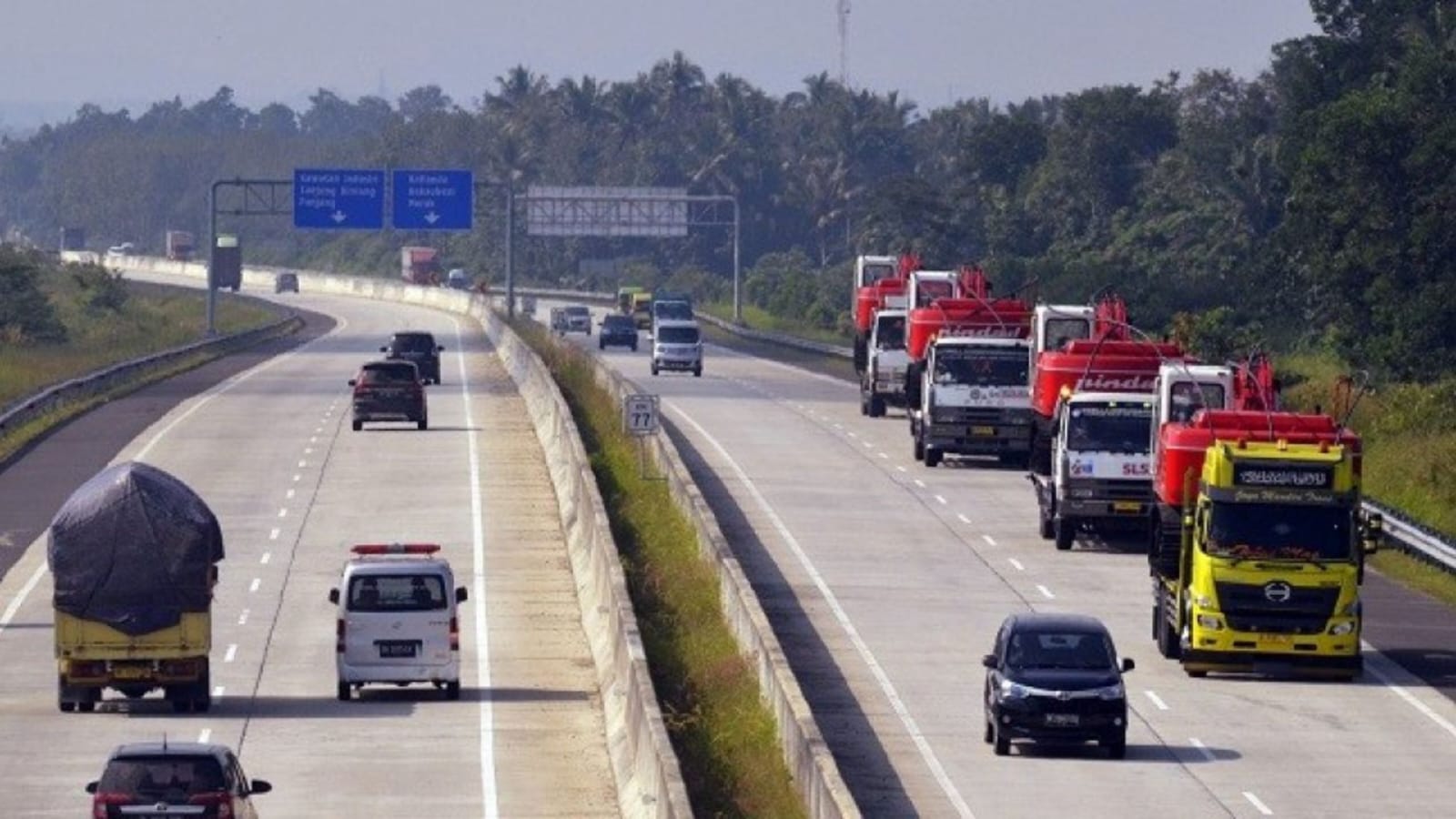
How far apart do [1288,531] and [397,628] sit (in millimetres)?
10418

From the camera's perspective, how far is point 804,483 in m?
59.5

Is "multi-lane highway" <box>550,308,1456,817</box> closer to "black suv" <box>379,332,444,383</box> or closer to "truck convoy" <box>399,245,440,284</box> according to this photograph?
"black suv" <box>379,332,444,383</box>

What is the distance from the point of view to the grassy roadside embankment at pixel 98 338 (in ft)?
254

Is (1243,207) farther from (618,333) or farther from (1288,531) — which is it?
(1288,531)

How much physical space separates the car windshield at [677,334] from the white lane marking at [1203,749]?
66.2m

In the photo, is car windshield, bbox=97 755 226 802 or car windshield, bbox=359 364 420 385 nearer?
car windshield, bbox=97 755 226 802

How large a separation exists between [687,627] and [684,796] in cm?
1560

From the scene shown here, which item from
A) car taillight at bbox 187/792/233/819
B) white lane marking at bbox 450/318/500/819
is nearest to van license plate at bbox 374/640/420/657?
white lane marking at bbox 450/318/500/819

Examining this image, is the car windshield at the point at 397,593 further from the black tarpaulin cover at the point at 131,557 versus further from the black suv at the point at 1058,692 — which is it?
the black suv at the point at 1058,692

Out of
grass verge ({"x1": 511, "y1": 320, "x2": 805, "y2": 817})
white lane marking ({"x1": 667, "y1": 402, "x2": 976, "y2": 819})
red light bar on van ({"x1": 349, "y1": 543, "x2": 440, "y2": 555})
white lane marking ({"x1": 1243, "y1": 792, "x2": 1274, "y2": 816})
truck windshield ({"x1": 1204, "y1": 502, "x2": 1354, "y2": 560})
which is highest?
truck windshield ({"x1": 1204, "y1": 502, "x2": 1354, "y2": 560})

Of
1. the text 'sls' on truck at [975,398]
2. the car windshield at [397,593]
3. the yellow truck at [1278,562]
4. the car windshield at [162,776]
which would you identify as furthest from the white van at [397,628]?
the text 'sls' on truck at [975,398]

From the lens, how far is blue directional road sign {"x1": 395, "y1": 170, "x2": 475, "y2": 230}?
405ft

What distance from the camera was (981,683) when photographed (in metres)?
35.5

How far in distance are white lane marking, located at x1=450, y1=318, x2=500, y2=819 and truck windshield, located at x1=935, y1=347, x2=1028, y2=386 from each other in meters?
9.63
